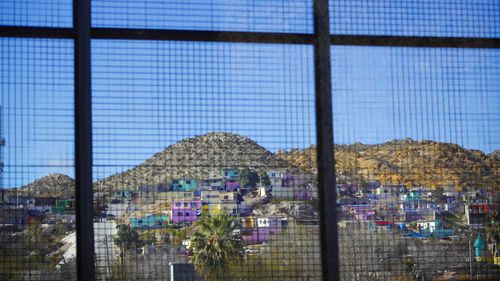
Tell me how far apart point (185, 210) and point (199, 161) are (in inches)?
17.7

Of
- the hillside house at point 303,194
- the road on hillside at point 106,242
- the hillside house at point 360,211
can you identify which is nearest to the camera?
the road on hillside at point 106,242

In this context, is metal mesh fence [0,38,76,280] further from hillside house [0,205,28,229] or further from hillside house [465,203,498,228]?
hillside house [465,203,498,228]

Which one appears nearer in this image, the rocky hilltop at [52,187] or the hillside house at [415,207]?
the rocky hilltop at [52,187]

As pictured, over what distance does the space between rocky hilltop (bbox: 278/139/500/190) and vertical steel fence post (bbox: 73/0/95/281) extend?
1764 mm

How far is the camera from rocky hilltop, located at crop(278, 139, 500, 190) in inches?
204

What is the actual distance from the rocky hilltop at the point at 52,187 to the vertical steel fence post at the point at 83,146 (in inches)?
19.6

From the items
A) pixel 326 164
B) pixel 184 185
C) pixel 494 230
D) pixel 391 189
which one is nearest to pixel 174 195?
pixel 184 185

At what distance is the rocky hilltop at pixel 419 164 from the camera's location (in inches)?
204

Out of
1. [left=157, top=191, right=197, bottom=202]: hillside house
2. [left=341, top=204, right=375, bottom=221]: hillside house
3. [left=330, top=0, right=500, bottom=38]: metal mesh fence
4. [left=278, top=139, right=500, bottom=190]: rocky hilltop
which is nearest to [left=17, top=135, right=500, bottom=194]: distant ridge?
[left=278, top=139, right=500, bottom=190]: rocky hilltop

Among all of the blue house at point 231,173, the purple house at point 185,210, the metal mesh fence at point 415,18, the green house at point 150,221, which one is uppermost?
the metal mesh fence at point 415,18

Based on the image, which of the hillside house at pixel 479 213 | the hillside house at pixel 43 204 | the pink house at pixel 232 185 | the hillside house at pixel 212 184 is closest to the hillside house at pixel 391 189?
the hillside house at pixel 479 213

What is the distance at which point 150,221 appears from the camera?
5375 millimetres

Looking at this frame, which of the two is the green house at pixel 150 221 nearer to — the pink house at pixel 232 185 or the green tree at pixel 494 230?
the pink house at pixel 232 185

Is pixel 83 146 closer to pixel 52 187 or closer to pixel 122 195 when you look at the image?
pixel 122 195
